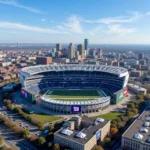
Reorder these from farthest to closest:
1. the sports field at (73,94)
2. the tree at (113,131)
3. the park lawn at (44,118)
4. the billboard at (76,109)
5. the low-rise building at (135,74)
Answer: the low-rise building at (135,74), the sports field at (73,94), the billboard at (76,109), the park lawn at (44,118), the tree at (113,131)

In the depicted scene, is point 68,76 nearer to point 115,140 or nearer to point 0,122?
point 0,122

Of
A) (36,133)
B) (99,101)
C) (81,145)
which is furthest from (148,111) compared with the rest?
(36,133)

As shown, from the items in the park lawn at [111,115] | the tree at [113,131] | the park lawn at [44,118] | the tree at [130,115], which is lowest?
the park lawn at [44,118]

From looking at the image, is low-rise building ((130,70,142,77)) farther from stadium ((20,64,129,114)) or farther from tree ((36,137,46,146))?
tree ((36,137,46,146))

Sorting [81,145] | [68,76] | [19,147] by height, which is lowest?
[19,147]

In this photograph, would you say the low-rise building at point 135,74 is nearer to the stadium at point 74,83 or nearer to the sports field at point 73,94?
the stadium at point 74,83

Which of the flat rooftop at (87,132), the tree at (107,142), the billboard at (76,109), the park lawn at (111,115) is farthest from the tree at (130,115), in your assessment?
the tree at (107,142)

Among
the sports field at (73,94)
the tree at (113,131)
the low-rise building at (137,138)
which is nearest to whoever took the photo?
the low-rise building at (137,138)
